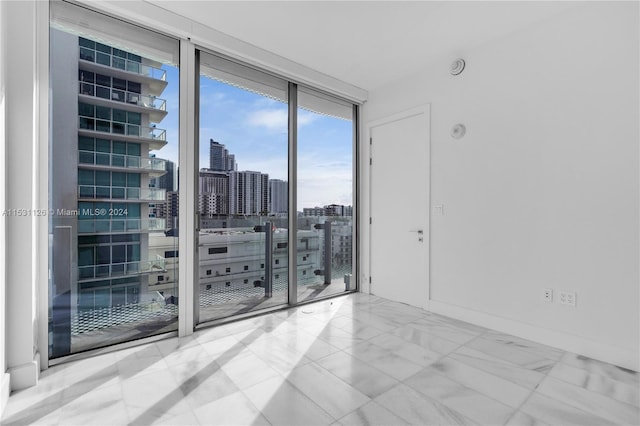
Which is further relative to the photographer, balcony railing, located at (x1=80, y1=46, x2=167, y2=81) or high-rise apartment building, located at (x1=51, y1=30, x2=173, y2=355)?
balcony railing, located at (x1=80, y1=46, x2=167, y2=81)

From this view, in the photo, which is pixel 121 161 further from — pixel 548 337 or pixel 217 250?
pixel 548 337

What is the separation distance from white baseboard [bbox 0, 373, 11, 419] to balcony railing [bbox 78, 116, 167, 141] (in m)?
1.69

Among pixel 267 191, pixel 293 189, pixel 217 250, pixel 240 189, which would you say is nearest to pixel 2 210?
pixel 217 250

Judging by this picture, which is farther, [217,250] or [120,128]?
[217,250]

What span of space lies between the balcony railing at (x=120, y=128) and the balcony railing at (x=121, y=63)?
0.45 meters

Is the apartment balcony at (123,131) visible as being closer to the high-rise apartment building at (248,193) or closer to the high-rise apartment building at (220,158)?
the high-rise apartment building at (220,158)

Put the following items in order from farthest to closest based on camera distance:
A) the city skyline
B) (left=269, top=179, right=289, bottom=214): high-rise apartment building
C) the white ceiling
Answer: (left=269, top=179, right=289, bottom=214): high-rise apartment building < the city skyline < the white ceiling

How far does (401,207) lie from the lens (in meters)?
3.74

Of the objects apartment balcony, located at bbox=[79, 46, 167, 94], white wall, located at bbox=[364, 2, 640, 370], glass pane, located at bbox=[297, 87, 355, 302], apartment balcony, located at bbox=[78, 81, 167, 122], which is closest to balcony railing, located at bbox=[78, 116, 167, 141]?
apartment balcony, located at bbox=[78, 81, 167, 122]

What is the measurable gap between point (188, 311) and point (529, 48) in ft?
12.3

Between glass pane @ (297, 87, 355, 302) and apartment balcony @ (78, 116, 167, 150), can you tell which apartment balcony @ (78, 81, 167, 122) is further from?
glass pane @ (297, 87, 355, 302)

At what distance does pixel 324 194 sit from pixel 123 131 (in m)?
2.22

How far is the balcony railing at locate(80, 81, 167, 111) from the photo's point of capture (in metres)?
2.41

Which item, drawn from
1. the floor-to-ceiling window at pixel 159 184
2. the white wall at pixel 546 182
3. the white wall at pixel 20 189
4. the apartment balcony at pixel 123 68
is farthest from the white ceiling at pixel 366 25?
the white wall at pixel 20 189
